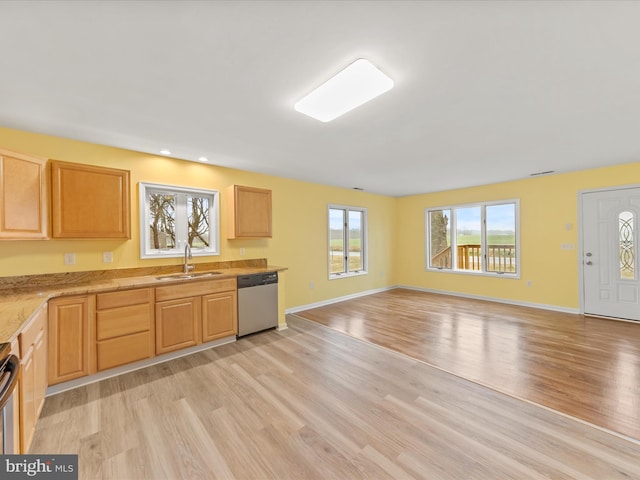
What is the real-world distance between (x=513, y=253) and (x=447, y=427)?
462 centimetres

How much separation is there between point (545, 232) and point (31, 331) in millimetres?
6756

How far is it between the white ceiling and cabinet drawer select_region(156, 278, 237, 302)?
1.64 m

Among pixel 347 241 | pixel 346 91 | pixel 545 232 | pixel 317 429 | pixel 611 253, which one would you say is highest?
pixel 346 91

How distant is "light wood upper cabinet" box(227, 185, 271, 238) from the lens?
383 cm

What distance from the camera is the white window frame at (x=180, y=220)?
127 inches

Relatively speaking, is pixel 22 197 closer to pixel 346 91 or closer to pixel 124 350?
pixel 124 350

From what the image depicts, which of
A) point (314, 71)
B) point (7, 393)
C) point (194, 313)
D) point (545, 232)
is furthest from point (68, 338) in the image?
point (545, 232)

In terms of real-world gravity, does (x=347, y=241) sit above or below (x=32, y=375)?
above

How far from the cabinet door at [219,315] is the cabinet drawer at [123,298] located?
609mm

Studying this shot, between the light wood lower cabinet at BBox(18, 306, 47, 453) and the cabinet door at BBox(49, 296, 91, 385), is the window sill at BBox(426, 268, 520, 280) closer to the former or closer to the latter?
the cabinet door at BBox(49, 296, 91, 385)

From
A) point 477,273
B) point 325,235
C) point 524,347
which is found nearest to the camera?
point 524,347

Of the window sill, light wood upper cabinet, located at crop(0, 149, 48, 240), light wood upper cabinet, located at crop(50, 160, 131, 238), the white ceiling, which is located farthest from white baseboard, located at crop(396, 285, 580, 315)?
light wood upper cabinet, located at crop(0, 149, 48, 240)

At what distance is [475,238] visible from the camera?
577cm

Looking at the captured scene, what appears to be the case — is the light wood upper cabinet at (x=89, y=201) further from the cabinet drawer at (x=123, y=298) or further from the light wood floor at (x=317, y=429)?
the light wood floor at (x=317, y=429)
